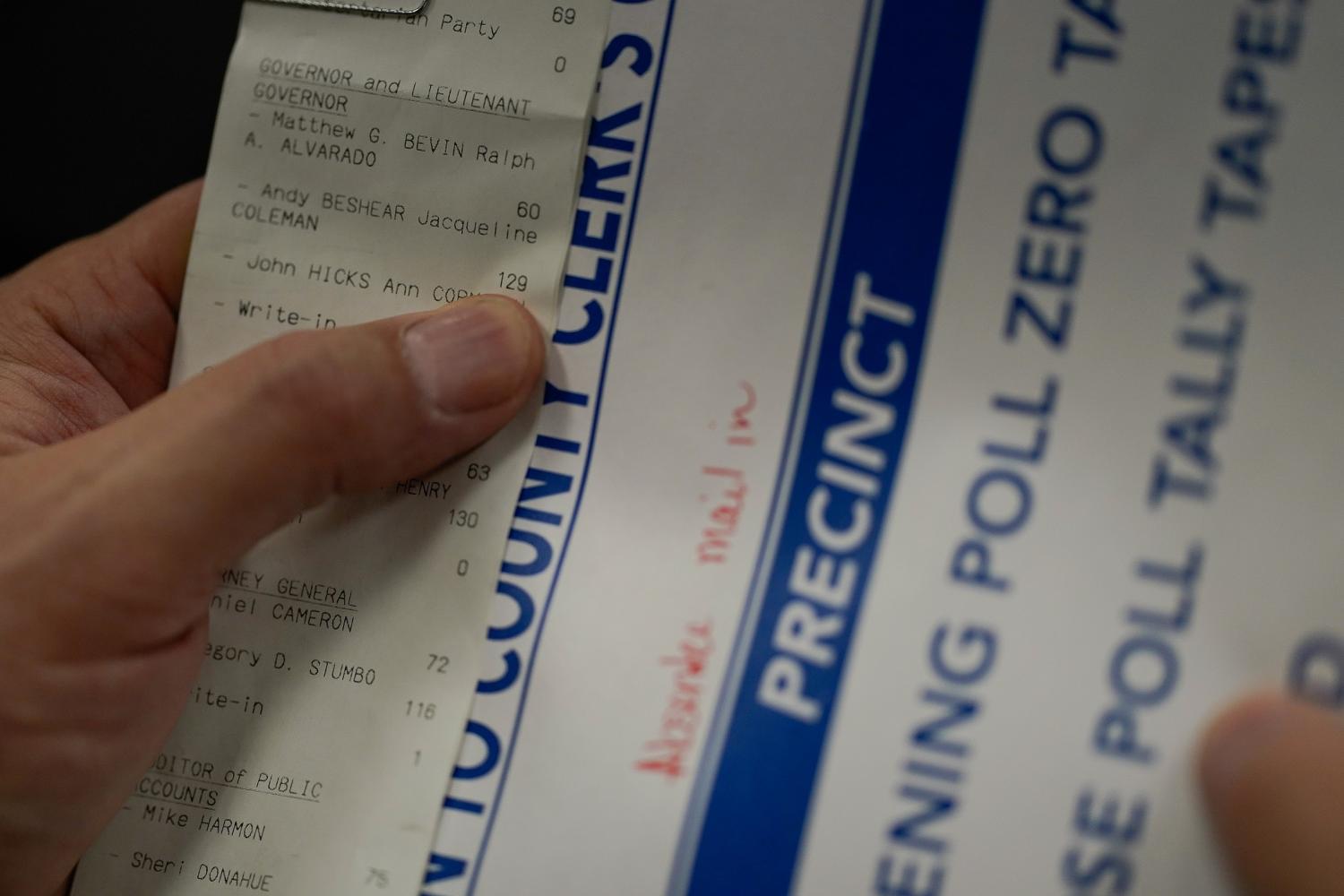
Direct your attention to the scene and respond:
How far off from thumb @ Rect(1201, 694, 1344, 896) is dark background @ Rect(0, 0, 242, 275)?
0.61m

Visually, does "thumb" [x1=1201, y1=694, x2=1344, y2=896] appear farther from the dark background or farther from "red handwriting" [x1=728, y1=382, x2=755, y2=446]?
the dark background

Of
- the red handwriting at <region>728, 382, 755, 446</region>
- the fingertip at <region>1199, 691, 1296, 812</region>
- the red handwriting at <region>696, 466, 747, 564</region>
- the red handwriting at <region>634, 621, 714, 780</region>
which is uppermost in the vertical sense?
the red handwriting at <region>728, 382, 755, 446</region>

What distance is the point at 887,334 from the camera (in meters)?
0.39

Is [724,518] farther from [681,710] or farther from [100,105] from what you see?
[100,105]

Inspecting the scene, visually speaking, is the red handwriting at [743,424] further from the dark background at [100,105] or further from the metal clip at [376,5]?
the dark background at [100,105]

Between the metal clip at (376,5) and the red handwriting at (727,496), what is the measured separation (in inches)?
9.4

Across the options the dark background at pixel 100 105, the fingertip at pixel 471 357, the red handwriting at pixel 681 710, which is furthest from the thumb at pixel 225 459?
the dark background at pixel 100 105

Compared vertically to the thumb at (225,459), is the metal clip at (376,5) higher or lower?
higher


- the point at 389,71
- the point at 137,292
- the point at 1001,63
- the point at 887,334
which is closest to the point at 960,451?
the point at 887,334

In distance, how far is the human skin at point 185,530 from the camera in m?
0.38

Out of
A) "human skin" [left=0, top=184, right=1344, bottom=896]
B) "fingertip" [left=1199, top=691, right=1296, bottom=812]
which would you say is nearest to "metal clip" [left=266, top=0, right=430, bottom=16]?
"human skin" [left=0, top=184, right=1344, bottom=896]

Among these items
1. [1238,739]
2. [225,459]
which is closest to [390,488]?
[225,459]

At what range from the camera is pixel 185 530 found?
1.24ft

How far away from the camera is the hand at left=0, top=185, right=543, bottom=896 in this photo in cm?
38
